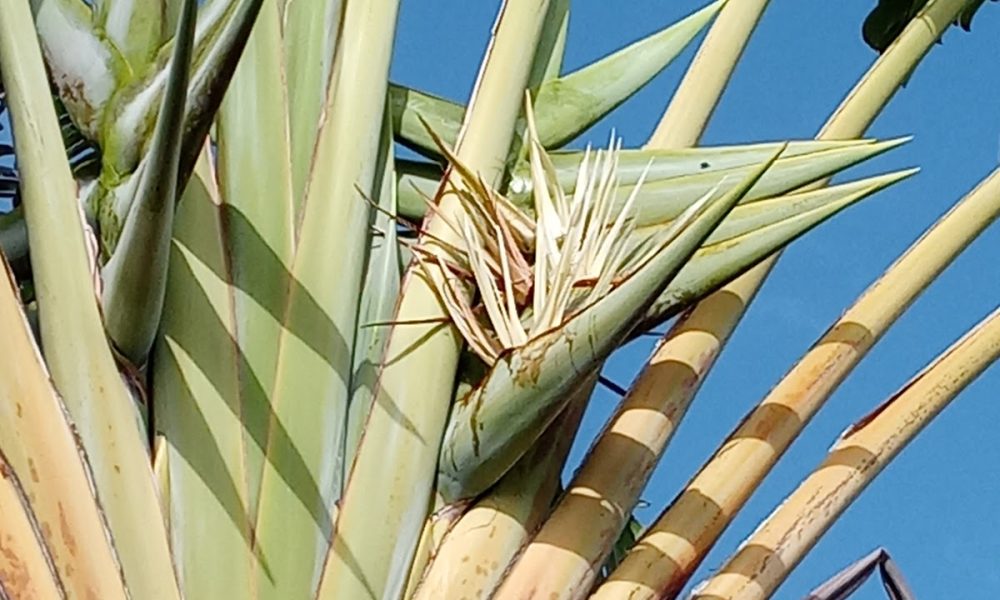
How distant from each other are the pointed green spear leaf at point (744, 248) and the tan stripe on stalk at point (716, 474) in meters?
0.06

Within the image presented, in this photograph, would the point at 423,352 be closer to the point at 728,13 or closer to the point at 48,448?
the point at 48,448

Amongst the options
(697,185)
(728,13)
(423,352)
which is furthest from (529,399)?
(728,13)

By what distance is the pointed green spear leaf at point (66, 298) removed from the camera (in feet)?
2.12

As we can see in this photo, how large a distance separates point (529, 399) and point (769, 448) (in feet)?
0.48

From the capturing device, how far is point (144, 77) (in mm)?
762

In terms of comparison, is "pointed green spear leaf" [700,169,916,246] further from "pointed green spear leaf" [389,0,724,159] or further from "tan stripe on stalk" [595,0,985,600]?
"pointed green spear leaf" [389,0,724,159]

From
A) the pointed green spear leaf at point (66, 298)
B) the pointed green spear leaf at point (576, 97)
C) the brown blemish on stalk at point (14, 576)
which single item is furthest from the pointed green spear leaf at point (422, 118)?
the brown blemish on stalk at point (14, 576)

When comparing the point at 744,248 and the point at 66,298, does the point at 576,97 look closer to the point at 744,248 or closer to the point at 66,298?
the point at 744,248

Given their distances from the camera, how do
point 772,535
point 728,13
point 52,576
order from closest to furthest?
point 52,576
point 772,535
point 728,13

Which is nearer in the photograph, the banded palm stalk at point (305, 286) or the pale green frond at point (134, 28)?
the banded palm stalk at point (305, 286)

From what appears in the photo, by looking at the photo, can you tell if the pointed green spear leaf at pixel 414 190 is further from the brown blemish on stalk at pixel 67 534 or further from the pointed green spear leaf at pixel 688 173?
the brown blemish on stalk at pixel 67 534

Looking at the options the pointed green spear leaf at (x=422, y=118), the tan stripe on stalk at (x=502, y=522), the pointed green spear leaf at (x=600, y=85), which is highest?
the pointed green spear leaf at (x=600, y=85)

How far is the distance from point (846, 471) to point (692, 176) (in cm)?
18

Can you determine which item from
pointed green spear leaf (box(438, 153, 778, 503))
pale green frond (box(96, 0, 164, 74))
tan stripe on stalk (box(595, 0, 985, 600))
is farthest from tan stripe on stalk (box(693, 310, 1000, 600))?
pale green frond (box(96, 0, 164, 74))
